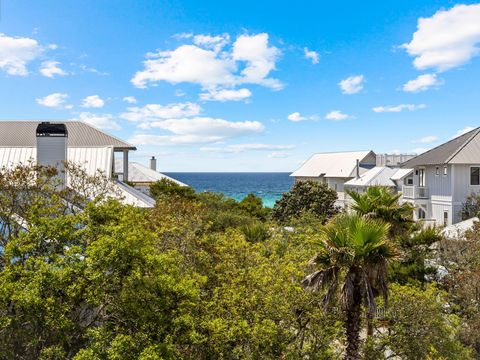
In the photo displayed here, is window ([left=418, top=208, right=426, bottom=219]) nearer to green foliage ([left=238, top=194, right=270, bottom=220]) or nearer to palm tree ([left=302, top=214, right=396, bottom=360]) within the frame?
green foliage ([left=238, top=194, right=270, bottom=220])

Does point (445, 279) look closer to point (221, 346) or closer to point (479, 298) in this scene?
point (479, 298)

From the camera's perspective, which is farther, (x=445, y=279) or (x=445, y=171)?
(x=445, y=171)

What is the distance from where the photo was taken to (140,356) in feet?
26.3

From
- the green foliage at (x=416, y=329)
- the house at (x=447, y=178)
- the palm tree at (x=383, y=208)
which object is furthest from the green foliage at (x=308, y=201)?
the green foliage at (x=416, y=329)

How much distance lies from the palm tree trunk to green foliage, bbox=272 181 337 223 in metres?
35.3

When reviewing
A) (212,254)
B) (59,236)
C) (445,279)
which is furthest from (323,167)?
(59,236)

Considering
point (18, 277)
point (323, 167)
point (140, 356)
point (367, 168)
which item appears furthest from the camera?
point (323, 167)

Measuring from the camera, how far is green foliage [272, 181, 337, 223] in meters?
46.9

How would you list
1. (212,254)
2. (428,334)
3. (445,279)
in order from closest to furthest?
1. (428,334)
2. (212,254)
3. (445,279)

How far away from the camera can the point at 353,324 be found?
1088cm

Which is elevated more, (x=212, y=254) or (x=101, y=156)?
(x=101, y=156)

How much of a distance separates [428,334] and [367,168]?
5266 cm

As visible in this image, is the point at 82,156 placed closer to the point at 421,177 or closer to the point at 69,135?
the point at 69,135

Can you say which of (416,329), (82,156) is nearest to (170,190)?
(82,156)
